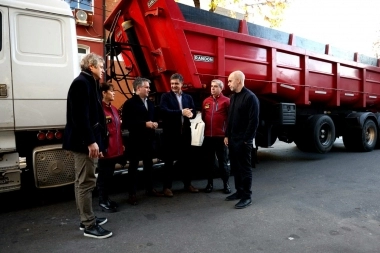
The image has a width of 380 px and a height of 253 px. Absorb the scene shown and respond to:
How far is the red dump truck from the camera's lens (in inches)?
181

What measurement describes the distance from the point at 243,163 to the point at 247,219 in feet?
2.62

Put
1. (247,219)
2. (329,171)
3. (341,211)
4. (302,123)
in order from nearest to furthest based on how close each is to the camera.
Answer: (247,219)
(341,211)
(329,171)
(302,123)

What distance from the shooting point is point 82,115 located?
268 cm

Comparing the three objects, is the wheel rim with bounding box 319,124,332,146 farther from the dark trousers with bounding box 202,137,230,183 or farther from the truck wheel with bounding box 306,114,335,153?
the dark trousers with bounding box 202,137,230,183

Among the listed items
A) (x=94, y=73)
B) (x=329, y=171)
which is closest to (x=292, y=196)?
(x=329, y=171)

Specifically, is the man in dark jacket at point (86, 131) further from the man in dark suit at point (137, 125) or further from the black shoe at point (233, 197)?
the black shoe at point (233, 197)

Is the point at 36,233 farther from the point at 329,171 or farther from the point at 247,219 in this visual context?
the point at 329,171

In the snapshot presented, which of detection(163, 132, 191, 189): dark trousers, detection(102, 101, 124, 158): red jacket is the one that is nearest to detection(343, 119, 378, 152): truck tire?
detection(163, 132, 191, 189): dark trousers

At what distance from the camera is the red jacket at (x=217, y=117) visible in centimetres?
433

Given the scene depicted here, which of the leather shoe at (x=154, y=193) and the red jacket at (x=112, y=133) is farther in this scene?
the leather shoe at (x=154, y=193)

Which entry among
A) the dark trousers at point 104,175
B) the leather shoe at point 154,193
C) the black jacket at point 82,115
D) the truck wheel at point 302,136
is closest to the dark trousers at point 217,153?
the leather shoe at point 154,193

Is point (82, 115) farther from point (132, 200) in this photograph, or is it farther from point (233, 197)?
point (233, 197)

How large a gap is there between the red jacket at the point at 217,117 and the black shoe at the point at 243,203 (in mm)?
1014

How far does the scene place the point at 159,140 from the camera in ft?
14.4
